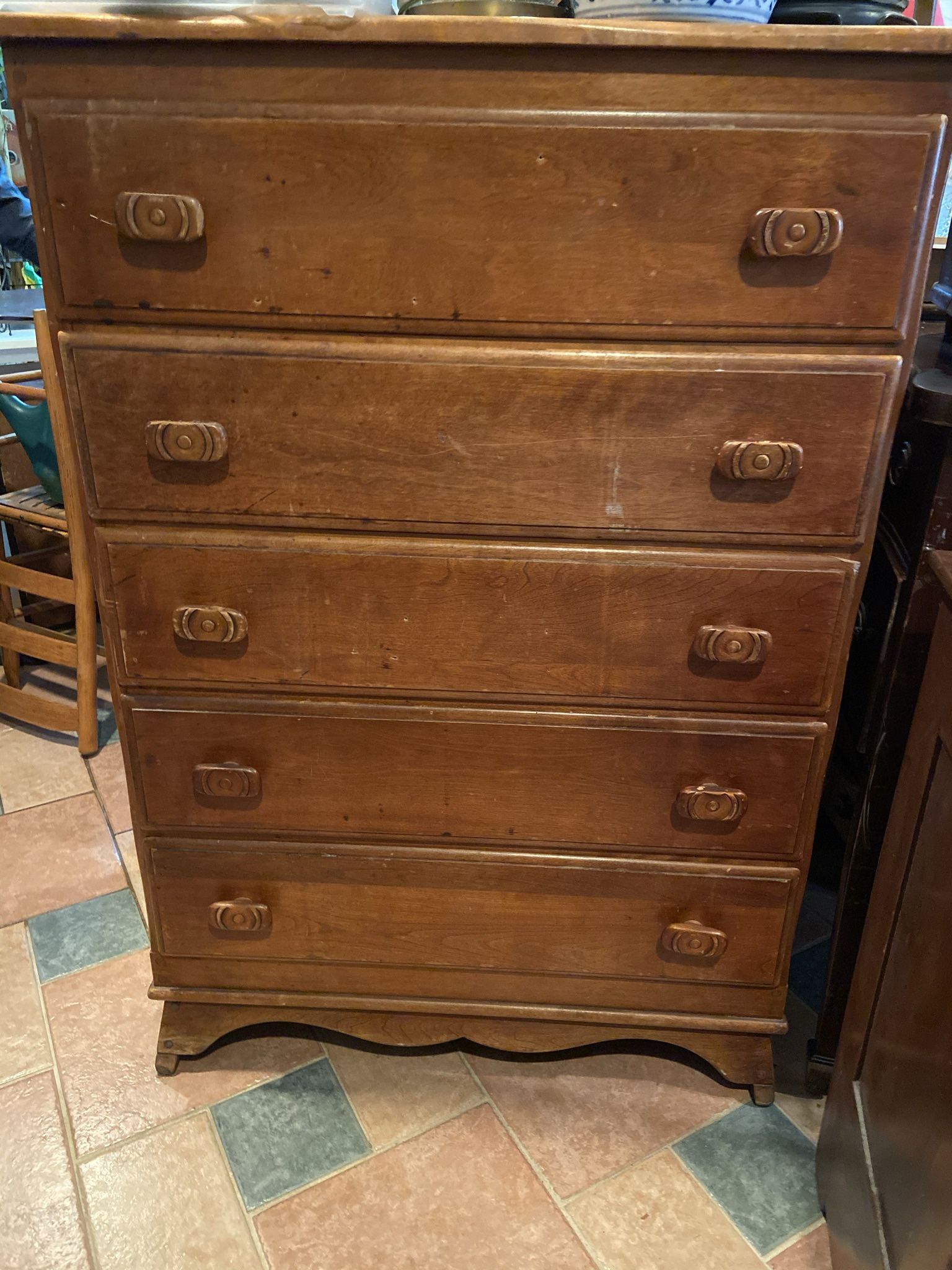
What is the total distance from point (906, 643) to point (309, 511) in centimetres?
73

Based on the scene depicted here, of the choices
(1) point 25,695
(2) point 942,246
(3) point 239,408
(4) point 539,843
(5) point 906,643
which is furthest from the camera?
(1) point 25,695

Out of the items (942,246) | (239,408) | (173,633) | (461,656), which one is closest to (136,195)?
(239,408)

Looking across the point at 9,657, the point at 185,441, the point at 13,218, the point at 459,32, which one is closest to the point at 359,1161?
the point at 185,441

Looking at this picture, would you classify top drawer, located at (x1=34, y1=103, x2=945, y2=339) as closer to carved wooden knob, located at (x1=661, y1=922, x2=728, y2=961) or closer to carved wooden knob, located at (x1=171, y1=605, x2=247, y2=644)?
carved wooden knob, located at (x1=171, y1=605, x2=247, y2=644)

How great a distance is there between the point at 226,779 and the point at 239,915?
22 cm

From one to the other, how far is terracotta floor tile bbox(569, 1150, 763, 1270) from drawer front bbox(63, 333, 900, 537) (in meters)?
0.90

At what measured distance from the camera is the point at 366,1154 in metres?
1.31

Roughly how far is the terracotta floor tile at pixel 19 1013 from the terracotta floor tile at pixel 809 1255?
3.58 ft

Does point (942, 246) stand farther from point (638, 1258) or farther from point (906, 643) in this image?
point (638, 1258)

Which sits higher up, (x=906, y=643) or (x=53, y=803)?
(x=906, y=643)

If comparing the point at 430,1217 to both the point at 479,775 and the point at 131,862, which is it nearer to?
the point at 479,775

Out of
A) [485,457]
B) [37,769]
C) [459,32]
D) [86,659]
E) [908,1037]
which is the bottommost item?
[37,769]

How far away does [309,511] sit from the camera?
106 cm

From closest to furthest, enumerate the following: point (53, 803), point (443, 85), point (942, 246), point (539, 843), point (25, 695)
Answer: point (443, 85) → point (539, 843) → point (942, 246) → point (53, 803) → point (25, 695)
